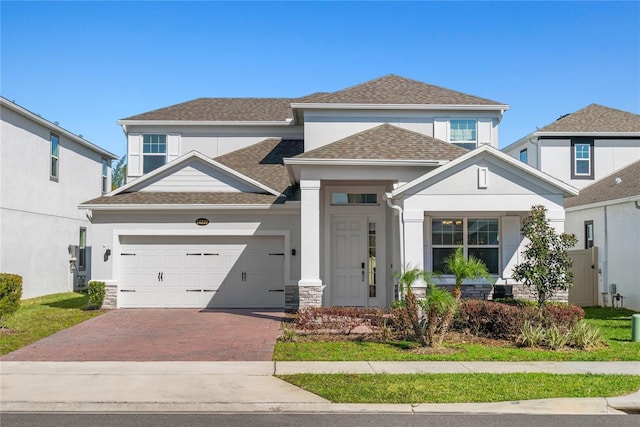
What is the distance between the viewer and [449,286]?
Answer: 1662 cm

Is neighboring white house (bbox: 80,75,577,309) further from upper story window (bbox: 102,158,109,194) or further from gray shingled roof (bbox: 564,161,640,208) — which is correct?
upper story window (bbox: 102,158,109,194)

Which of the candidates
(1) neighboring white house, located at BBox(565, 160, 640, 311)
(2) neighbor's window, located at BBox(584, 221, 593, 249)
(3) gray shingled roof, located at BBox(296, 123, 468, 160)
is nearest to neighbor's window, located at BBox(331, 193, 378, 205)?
(3) gray shingled roof, located at BBox(296, 123, 468, 160)

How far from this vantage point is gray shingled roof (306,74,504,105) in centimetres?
2027

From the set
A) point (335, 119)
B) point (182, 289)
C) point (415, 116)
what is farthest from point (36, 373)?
point (415, 116)

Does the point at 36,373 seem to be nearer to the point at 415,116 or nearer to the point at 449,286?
the point at 449,286

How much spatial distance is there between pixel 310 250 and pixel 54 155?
1413 cm

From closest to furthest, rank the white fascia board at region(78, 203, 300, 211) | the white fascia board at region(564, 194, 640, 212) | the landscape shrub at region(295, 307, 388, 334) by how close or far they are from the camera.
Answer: the landscape shrub at region(295, 307, 388, 334), the white fascia board at region(564, 194, 640, 212), the white fascia board at region(78, 203, 300, 211)

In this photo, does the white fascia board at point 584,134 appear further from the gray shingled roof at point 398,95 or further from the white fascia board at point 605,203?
the gray shingled roof at point 398,95

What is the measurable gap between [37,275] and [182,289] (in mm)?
7752

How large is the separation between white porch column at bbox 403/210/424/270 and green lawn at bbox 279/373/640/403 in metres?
5.67

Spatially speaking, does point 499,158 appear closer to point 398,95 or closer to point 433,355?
point 433,355

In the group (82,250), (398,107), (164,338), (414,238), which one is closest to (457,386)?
(414,238)

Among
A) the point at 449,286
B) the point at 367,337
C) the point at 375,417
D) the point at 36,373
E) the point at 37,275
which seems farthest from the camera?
the point at 37,275

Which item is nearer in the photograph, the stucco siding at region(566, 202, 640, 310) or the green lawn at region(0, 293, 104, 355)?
the green lawn at region(0, 293, 104, 355)
